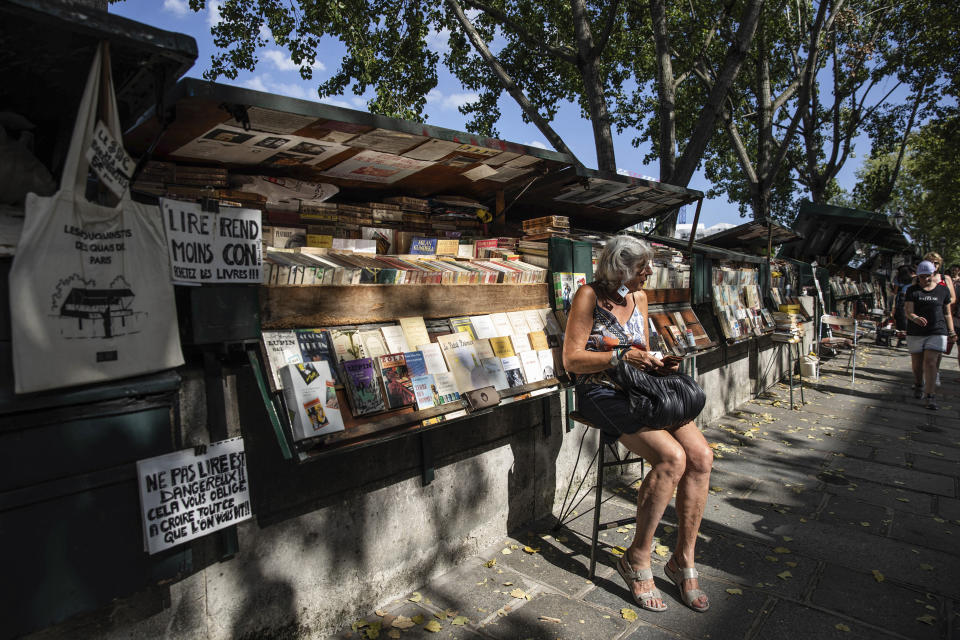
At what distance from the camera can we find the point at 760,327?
738 cm

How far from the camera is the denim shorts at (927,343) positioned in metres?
7.30

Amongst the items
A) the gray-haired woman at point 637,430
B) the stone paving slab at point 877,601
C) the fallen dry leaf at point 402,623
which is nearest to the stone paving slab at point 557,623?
the gray-haired woman at point 637,430

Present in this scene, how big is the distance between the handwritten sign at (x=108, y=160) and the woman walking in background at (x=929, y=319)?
868cm

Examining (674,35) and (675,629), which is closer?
(675,629)

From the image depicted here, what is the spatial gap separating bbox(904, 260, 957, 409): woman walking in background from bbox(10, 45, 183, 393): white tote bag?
8.55m

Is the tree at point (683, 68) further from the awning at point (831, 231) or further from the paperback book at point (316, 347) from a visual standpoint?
the paperback book at point (316, 347)

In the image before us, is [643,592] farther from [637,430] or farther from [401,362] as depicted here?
[401,362]

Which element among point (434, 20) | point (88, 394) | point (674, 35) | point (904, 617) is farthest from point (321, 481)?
point (674, 35)

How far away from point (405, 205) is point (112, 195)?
2.37m

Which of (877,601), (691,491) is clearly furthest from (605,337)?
(877,601)

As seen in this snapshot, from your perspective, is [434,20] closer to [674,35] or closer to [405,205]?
[674,35]

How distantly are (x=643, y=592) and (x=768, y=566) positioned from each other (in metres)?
0.95

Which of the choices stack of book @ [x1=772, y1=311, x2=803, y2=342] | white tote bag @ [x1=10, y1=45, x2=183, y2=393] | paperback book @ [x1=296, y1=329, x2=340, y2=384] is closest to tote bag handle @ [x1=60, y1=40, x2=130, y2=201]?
white tote bag @ [x1=10, y1=45, x2=183, y2=393]

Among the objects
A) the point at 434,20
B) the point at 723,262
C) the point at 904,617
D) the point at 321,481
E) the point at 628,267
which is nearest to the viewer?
the point at 321,481
